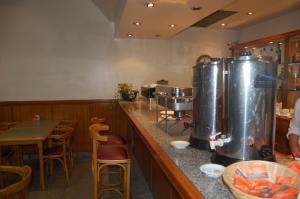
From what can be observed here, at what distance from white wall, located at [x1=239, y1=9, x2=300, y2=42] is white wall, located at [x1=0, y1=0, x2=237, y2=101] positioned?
4.31ft

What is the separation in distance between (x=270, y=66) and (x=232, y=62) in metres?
0.19

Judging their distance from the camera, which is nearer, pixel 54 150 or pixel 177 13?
pixel 177 13

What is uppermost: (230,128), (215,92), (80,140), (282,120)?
(215,92)

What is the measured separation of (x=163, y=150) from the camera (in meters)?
1.61

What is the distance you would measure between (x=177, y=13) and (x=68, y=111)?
285 centimetres

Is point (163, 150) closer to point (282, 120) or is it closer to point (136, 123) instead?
point (136, 123)

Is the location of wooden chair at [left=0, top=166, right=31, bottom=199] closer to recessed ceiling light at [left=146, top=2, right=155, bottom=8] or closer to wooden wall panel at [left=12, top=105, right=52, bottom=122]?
recessed ceiling light at [left=146, top=2, right=155, bottom=8]

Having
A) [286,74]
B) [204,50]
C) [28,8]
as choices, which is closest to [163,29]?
[204,50]

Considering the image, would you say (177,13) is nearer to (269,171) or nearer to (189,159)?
(189,159)

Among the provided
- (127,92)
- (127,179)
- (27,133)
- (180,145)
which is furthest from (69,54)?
(180,145)

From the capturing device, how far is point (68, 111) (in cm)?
477

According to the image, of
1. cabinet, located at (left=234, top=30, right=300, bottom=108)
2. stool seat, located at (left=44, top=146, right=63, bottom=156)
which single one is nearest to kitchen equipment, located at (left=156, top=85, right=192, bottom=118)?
stool seat, located at (left=44, top=146, right=63, bottom=156)

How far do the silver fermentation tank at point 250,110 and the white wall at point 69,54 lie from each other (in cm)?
372

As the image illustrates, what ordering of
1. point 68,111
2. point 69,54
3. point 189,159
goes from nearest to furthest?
point 189,159 → point 69,54 → point 68,111
